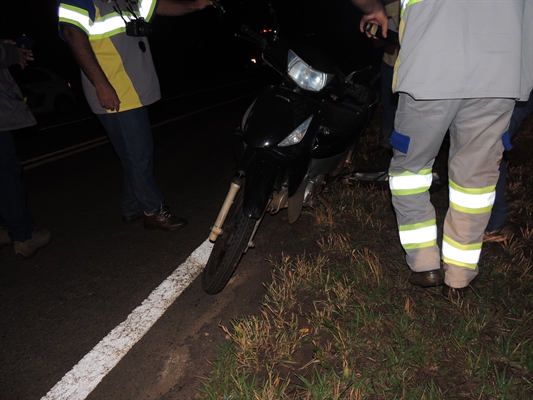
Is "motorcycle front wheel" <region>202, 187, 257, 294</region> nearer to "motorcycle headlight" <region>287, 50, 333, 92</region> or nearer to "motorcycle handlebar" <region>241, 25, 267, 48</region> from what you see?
"motorcycle headlight" <region>287, 50, 333, 92</region>

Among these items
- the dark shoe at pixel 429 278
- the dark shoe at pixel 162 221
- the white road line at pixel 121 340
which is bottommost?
the dark shoe at pixel 162 221

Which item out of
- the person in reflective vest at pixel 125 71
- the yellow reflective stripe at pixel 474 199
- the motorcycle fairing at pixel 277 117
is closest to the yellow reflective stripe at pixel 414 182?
the yellow reflective stripe at pixel 474 199

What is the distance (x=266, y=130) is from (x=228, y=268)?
35.3 inches

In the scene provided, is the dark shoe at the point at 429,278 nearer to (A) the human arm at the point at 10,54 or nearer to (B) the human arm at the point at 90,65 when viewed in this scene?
(B) the human arm at the point at 90,65

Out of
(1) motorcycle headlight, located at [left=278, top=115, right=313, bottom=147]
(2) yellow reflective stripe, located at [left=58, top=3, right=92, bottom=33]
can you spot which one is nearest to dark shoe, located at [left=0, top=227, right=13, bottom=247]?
(2) yellow reflective stripe, located at [left=58, top=3, right=92, bottom=33]

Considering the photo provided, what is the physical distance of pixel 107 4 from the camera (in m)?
2.99

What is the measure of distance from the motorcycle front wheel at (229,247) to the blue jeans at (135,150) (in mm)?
1158

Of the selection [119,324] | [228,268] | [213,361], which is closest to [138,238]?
[119,324]

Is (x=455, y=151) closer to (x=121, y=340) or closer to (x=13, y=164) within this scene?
(x=121, y=340)

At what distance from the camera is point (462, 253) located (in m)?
2.35

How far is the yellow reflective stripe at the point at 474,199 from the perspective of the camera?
2227mm

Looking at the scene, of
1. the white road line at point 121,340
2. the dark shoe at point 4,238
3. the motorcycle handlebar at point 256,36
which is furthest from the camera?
the dark shoe at point 4,238

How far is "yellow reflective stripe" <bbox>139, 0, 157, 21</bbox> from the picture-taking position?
323 cm

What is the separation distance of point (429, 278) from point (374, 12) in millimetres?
1643
